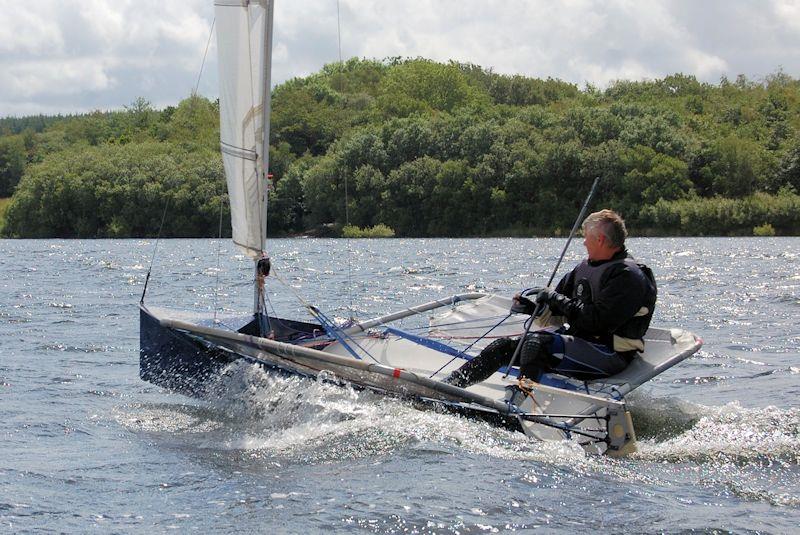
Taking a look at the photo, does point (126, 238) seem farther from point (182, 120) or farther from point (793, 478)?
point (793, 478)

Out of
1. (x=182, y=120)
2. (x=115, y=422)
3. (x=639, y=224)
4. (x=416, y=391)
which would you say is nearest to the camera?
(x=416, y=391)

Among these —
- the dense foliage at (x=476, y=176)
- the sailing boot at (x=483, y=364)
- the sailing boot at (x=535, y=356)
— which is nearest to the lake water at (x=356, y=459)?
the sailing boot at (x=483, y=364)

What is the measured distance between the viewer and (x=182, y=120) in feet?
302

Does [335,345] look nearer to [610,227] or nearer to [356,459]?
[356,459]

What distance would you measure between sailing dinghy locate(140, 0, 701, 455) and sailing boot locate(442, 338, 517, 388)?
0.15 m

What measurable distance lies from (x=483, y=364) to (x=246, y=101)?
3.18m

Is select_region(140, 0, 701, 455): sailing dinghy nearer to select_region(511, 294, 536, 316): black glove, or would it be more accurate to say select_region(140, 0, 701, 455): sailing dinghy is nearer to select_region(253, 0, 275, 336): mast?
select_region(253, 0, 275, 336): mast

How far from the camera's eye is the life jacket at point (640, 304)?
7922 millimetres

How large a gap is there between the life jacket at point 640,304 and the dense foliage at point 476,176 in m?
53.5

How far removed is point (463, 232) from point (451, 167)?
4.36m

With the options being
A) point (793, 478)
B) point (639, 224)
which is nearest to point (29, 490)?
point (793, 478)

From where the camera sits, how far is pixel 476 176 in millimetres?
68625

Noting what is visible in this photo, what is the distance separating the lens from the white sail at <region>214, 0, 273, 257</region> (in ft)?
30.7

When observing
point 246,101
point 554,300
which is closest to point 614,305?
point 554,300
